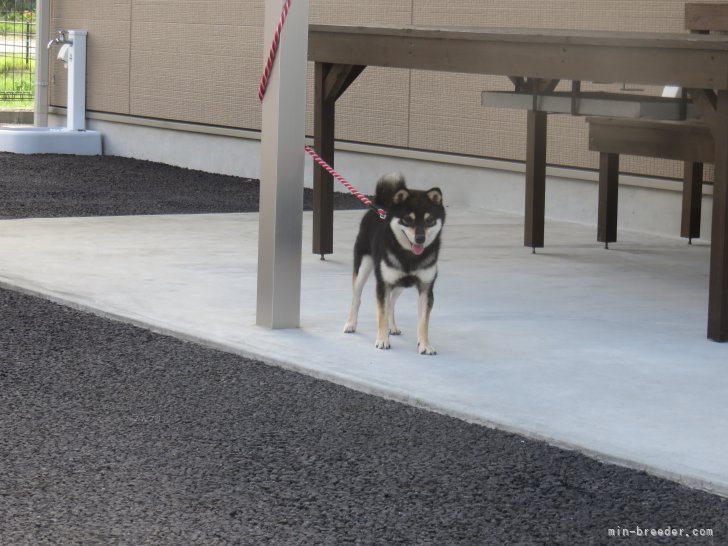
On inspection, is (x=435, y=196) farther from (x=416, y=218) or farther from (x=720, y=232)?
(x=720, y=232)

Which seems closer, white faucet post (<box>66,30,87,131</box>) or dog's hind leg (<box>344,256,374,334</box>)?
dog's hind leg (<box>344,256,374,334</box>)

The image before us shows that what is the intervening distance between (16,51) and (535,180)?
38.8 feet

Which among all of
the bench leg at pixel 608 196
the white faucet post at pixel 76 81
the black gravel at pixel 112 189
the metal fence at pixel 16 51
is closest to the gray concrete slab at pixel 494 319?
the bench leg at pixel 608 196

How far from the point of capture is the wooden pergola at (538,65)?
19.2ft

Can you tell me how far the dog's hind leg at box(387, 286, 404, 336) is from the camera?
5.81 meters

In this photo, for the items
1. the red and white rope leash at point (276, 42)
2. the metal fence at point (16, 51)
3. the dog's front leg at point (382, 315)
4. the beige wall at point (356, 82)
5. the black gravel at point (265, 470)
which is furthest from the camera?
the metal fence at point (16, 51)

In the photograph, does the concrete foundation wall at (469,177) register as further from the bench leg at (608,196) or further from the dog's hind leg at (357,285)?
the dog's hind leg at (357,285)

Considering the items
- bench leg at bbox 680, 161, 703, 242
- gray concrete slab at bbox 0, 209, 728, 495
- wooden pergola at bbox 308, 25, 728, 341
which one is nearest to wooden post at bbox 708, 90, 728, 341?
wooden pergola at bbox 308, 25, 728, 341

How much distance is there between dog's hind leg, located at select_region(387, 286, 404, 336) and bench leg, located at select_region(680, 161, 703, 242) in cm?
347

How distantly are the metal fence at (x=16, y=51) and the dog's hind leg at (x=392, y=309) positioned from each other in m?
13.7

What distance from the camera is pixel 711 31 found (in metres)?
8.98

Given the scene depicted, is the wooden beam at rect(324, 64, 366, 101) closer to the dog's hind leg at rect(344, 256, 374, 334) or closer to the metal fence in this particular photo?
the dog's hind leg at rect(344, 256, 374, 334)

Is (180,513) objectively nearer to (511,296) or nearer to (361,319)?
(361,319)

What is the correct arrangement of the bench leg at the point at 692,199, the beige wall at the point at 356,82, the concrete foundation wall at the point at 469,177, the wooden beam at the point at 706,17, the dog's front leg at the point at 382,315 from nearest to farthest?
the dog's front leg at the point at 382,315 → the wooden beam at the point at 706,17 → the bench leg at the point at 692,199 → the concrete foundation wall at the point at 469,177 → the beige wall at the point at 356,82
